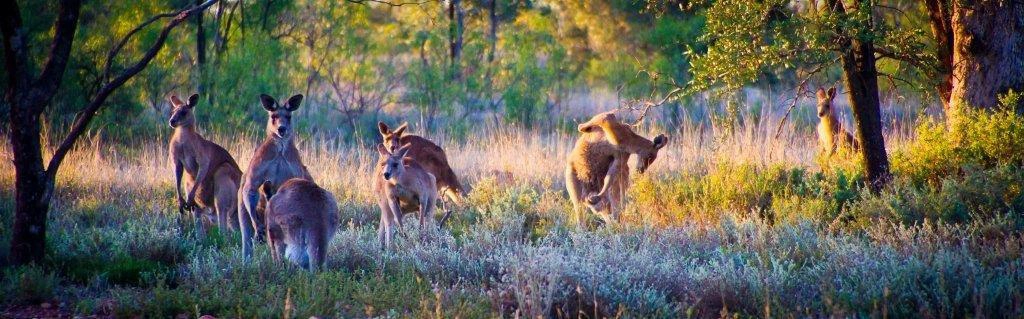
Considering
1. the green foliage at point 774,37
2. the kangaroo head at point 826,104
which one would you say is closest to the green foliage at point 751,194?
the green foliage at point 774,37

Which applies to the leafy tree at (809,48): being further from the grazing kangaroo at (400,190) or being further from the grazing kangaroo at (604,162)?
the grazing kangaroo at (400,190)

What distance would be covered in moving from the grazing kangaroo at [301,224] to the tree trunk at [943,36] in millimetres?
6967

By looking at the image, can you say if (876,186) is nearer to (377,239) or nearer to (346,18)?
(377,239)

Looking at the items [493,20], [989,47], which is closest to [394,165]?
[989,47]

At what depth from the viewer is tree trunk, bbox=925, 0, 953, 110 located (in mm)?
11594

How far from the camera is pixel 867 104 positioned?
36.1ft

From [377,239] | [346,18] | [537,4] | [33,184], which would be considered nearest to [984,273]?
[377,239]

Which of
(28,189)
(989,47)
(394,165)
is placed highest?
(989,47)

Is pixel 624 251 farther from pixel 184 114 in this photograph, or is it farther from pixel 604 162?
pixel 184 114

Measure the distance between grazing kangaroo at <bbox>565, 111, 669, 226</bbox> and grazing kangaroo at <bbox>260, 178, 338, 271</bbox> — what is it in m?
3.25

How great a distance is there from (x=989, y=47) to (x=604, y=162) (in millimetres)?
4229

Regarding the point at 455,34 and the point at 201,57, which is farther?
the point at 455,34

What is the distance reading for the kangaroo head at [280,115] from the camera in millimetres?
10211

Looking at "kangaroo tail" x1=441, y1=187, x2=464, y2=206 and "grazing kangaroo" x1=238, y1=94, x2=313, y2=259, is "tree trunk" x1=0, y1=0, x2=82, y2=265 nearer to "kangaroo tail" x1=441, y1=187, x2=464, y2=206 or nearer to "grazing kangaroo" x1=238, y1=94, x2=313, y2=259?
"grazing kangaroo" x1=238, y1=94, x2=313, y2=259
